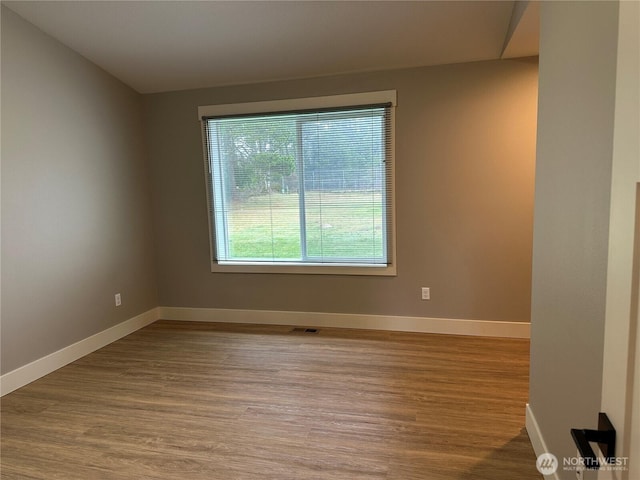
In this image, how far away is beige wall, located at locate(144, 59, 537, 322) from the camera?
125 inches

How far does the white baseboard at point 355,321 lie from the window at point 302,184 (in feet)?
1.49

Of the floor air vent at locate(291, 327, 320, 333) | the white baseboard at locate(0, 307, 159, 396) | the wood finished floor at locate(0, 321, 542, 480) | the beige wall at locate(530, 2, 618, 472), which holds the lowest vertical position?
the wood finished floor at locate(0, 321, 542, 480)

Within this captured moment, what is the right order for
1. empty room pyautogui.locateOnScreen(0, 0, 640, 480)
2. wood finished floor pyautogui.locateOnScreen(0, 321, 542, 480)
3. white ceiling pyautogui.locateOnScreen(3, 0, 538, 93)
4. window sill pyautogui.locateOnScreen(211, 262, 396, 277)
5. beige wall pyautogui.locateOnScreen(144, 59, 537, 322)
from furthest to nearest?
window sill pyautogui.locateOnScreen(211, 262, 396, 277) → beige wall pyautogui.locateOnScreen(144, 59, 537, 322) → white ceiling pyautogui.locateOnScreen(3, 0, 538, 93) → wood finished floor pyautogui.locateOnScreen(0, 321, 542, 480) → empty room pyautogui.locateOnScreen(0, 0, 640, 480)

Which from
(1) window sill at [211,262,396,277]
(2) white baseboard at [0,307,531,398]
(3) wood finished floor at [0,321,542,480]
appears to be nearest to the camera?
(3) wood finished floor at [0,321,542,480]

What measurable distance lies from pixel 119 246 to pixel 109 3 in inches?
80.3

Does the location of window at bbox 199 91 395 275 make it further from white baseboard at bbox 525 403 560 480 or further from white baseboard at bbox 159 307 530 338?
white baseboard at bbox 525 403 560 480

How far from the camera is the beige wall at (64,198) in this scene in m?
2.67

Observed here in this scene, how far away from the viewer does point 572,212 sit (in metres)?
1.37

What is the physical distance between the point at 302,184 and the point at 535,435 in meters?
2.63

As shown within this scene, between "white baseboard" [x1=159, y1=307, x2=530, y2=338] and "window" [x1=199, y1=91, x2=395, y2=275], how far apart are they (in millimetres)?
453

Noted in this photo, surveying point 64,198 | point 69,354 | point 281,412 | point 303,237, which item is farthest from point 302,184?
point 69,354

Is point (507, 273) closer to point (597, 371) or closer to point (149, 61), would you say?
point (597, 371)

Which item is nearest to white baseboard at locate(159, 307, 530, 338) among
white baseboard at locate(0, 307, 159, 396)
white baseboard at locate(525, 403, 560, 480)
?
white baseboard at locate(0, 307, 159, 396)

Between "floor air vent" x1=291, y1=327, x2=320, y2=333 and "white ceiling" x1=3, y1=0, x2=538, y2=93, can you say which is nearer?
"white ceiling" x1=3, y1=0, x2=538, y2=93
